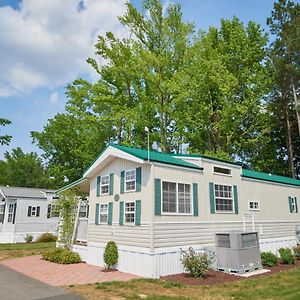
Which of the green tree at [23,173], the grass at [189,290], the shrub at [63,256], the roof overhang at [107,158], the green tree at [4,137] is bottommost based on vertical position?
the grass at [189,290]

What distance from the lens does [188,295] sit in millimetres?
8703

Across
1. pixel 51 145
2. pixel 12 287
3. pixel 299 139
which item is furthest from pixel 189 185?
pixel 51 145

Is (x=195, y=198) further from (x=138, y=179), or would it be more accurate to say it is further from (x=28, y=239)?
(x=28, y=239)

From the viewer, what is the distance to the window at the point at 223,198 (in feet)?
46.1

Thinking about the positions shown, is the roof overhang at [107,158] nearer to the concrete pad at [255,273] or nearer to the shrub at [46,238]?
the concrete pad at [255,273]

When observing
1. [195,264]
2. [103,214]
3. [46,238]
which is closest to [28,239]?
[46,238]

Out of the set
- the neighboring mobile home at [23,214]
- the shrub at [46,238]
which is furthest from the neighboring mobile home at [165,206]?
the neighboring mobile home at [23,214]

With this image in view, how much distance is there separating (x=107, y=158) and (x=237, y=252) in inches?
276

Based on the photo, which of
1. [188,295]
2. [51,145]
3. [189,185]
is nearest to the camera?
[188,295]

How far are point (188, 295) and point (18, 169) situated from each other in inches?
1918

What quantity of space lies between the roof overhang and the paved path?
17.6 feet

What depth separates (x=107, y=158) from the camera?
14438 millimetres

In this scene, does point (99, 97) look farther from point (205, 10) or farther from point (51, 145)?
point (51, 145)

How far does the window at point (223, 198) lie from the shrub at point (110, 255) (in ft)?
16.1
